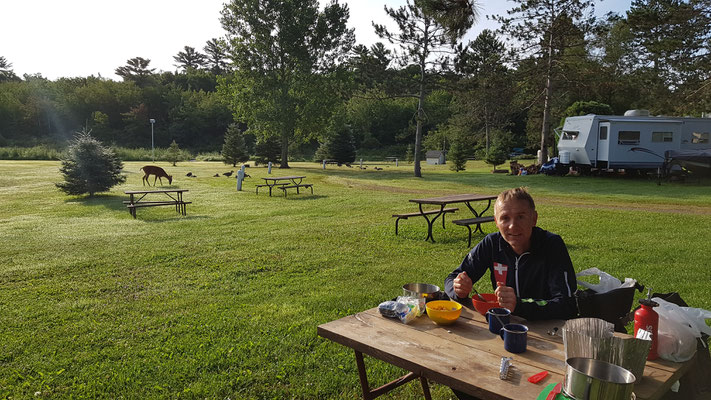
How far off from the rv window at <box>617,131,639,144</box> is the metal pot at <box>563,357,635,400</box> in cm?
2288

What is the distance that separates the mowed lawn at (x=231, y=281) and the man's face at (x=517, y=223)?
4.15 feet

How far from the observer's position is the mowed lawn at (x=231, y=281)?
3.38m

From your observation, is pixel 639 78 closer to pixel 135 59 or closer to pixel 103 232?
pixel 103 232

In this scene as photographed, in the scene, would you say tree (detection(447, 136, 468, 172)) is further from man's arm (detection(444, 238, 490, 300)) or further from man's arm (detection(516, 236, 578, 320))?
man's arm (detection(516, 236, 578, 320))

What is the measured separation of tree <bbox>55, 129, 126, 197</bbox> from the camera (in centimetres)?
1636

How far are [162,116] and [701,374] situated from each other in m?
80.0

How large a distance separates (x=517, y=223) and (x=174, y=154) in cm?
4471

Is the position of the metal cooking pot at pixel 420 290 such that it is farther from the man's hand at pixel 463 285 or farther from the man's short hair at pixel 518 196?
the man's short hair at pixel 518 196

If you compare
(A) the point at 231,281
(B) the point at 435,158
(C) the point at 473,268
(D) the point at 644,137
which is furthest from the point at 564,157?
(C) the point at 473,268

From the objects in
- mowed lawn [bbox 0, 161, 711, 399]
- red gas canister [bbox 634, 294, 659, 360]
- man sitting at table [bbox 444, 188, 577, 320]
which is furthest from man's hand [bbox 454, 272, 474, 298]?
mowed lawn [bbox 0, 161, 711, 399]

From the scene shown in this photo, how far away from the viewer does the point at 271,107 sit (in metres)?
31.9

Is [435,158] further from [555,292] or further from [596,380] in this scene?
[596,380]

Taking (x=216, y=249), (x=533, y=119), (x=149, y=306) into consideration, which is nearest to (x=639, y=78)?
(x=533, y=119)

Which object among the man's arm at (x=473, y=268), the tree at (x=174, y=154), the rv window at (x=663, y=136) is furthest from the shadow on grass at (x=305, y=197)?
the tree at (x=174, y=154)
